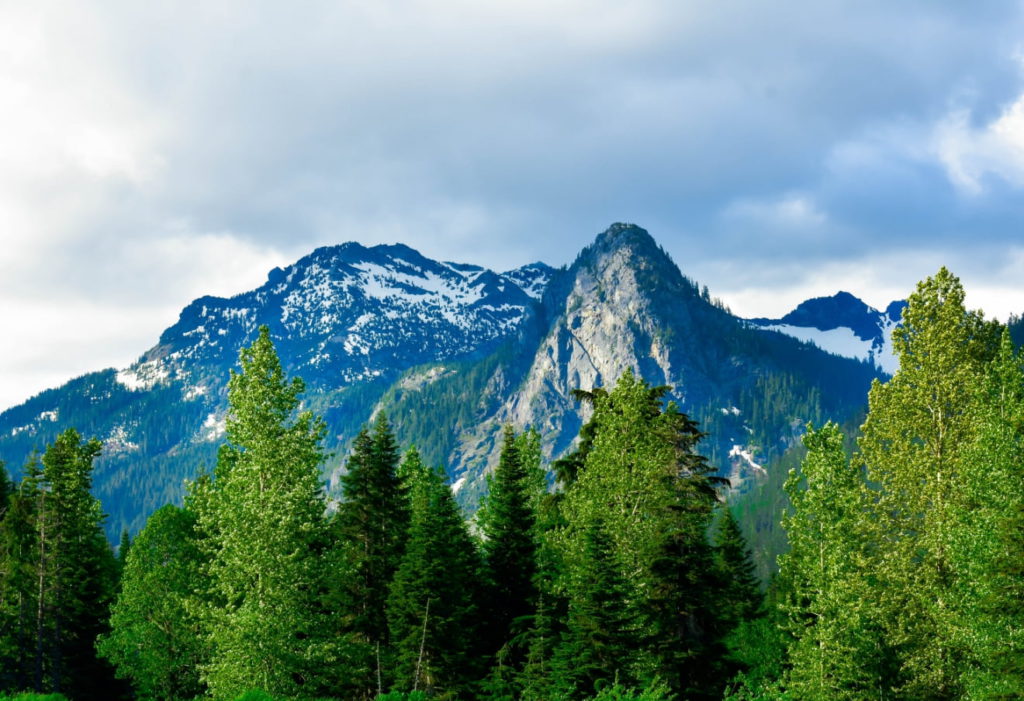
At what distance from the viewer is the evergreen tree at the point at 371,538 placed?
45031 mm

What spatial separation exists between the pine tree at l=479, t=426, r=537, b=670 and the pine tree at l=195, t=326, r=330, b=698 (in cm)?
968

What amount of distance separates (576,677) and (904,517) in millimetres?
15117

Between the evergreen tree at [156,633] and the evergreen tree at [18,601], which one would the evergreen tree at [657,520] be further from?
the evergreen tree at [18,601]

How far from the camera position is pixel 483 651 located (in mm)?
42906

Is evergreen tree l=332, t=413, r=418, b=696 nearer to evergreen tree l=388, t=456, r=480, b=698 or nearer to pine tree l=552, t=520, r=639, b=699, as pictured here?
evergreen tree l=388, t=456, r=480, b=698

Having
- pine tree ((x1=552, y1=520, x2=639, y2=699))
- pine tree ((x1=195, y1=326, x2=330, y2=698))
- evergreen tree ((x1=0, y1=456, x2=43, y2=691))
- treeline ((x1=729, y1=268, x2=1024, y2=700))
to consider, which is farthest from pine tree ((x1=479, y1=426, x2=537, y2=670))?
evergreen tree ((x1=0, y1=456, x2=43, y2=691))

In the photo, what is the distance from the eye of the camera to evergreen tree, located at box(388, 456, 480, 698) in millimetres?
40125

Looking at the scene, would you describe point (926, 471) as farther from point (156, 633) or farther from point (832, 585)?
point (156, 633)

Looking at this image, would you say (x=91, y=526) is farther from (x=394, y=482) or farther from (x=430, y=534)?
(x=430, y=534)

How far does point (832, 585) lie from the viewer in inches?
1383

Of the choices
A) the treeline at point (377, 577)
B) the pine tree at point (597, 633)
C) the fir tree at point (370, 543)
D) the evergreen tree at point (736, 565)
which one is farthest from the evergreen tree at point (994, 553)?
the evergreen tree at point (736, 565)

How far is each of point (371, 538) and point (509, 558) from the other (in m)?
8.25

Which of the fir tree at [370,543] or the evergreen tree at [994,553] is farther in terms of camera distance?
the fir tree at [370,543]

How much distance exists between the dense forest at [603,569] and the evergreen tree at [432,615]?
14 cm
